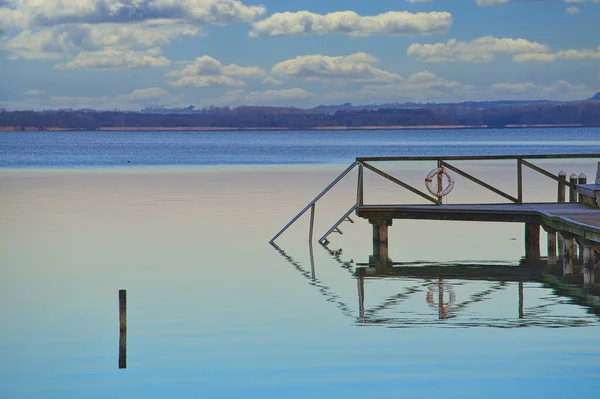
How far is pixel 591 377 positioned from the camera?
46.2 feet

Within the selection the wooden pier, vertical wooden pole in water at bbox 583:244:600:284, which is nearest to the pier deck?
the wooden pier

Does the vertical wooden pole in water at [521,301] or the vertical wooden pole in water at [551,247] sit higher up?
the vertical wooden pole in water at [551,247]

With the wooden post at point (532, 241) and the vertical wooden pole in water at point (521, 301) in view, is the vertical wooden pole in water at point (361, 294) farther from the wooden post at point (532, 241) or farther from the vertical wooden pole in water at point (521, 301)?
the wooden post at point (532, 241)

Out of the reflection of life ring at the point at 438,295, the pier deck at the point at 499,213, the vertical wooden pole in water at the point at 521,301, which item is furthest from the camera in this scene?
the pier deck at the point at 499,213

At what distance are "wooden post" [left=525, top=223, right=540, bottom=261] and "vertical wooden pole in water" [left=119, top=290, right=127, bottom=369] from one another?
13.0 metres

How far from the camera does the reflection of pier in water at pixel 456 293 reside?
1780cm

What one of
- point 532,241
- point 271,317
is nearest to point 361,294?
point 271,317

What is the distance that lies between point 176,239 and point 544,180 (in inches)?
1344

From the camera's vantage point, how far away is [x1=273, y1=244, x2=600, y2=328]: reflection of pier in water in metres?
17.8

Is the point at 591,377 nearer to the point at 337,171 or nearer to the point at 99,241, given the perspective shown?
the point at 99,241

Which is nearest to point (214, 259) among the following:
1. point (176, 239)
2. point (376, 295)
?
point (176, 239)

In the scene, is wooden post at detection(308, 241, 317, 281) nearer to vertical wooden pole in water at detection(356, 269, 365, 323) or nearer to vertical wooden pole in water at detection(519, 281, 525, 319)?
vertical wooden pole in water at detection(356, 269, 365, 323)

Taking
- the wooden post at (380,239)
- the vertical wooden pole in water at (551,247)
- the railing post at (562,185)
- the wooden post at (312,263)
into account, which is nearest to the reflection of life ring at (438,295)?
the wooden post at (312,263)

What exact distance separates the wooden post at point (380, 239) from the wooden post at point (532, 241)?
331 centimetres
